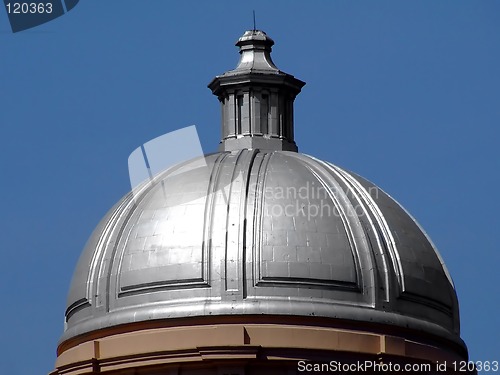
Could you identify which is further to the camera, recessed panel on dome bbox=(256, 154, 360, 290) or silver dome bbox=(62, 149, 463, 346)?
recessed panel on dome bbox=(256, 154, 360, 290)

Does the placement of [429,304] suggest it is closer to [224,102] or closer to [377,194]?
[377,194]

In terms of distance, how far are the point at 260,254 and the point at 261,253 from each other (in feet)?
0.13

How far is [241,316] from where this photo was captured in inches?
3103

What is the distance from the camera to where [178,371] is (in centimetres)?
7888

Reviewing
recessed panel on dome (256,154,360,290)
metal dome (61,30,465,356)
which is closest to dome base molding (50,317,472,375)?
metal dome (61,30,465,356)

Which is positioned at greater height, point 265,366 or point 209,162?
point 209,162

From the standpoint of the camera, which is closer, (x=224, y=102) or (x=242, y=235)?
(x=242, y=235)

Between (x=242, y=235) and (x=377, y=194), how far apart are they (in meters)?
5.28

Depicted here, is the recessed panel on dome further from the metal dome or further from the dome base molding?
the dome base molding

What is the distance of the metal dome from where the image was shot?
79.5m

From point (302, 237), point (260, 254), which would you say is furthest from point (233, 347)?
point (302, 237)

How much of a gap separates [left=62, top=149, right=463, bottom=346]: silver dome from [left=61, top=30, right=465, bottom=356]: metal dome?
0.03 metres

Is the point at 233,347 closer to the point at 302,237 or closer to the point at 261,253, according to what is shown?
the point at 261,253

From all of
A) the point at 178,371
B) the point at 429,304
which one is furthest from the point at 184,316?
the point at 429,304
